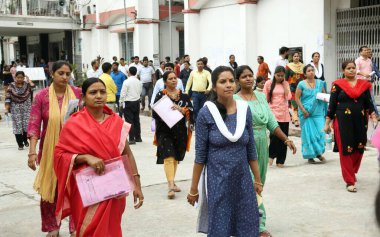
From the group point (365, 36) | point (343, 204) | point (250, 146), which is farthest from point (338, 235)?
point (365, 36)

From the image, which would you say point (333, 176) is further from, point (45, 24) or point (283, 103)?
point (45, 24)

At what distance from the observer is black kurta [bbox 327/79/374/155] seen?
20.0ft

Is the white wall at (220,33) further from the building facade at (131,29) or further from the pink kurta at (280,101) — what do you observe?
the pink kurta at (280,101)

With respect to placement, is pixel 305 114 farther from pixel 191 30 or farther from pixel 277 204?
pixel 191 30

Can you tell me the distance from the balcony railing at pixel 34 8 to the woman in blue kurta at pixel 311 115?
70.8ft

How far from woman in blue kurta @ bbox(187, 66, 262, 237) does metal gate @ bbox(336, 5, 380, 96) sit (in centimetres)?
1037

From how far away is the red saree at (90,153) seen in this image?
3.59 m

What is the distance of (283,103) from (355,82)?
161 cm

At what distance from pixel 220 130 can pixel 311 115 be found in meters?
4.50

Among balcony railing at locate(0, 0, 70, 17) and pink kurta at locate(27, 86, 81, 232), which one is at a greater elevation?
balcony railing at locate(0, 0, 70, 17)

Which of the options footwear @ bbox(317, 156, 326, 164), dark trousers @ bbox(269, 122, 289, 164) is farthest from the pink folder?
footwear @ bbox(317, 156, 326, 164)

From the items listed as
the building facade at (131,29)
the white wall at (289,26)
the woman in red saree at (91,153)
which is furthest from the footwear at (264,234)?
the building facade at (131,29)

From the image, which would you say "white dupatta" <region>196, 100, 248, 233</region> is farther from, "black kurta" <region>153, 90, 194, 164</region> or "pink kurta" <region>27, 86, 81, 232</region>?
"black kurta" <region>153, 90, 194, 164</region>

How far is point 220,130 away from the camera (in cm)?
366
